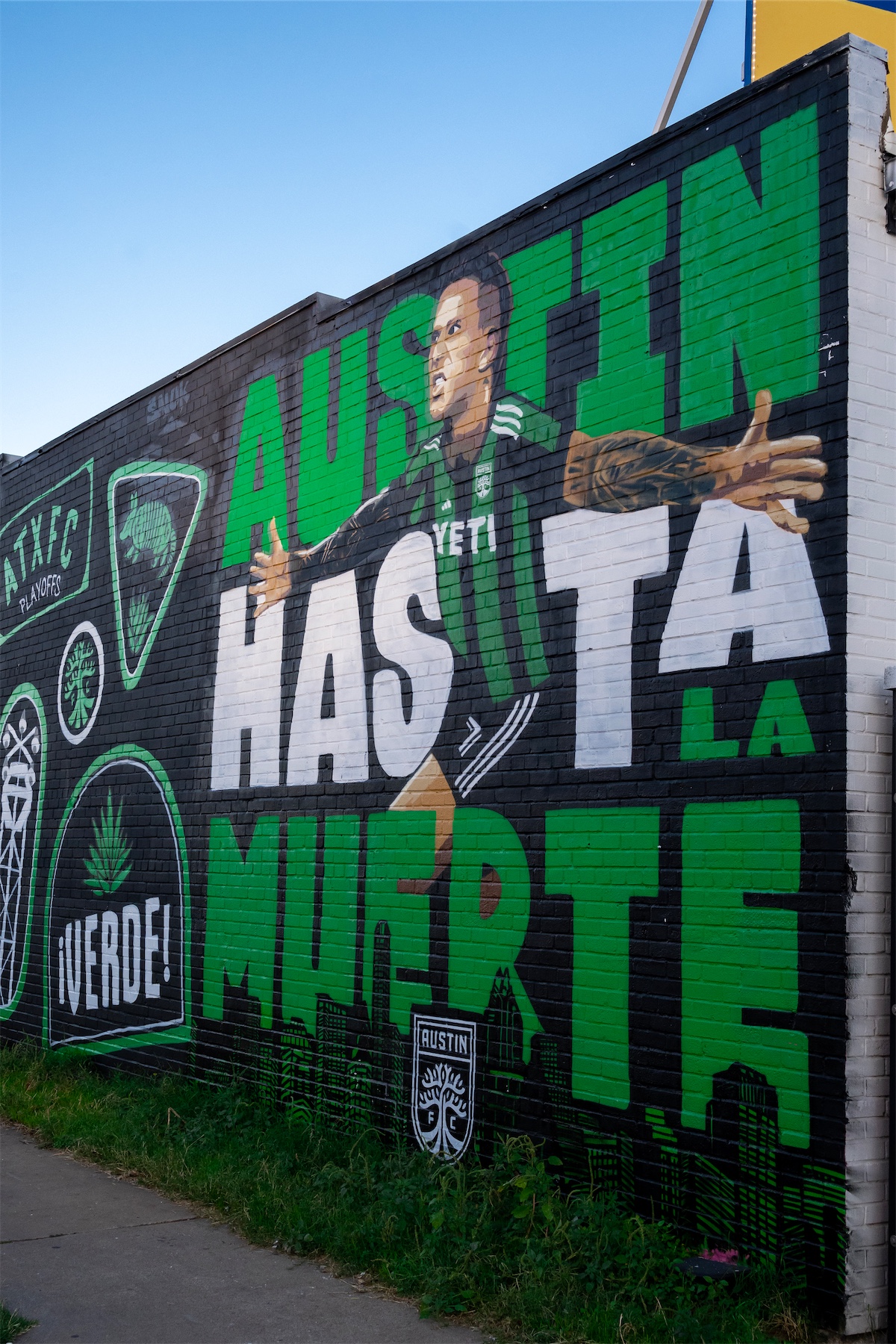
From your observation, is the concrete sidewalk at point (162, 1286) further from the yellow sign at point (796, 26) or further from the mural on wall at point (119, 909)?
the yellow sign at point (796, 26)

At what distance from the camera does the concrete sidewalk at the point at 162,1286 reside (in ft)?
16.3

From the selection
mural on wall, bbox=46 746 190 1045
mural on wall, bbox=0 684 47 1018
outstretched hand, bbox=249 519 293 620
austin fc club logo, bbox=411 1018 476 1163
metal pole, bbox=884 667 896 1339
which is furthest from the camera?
mural on wall, bbox=0 684 47 1018

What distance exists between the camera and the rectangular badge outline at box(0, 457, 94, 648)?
11.5 m

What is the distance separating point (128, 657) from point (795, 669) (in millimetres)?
6709

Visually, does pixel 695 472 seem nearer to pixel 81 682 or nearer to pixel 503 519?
pixel 503 519

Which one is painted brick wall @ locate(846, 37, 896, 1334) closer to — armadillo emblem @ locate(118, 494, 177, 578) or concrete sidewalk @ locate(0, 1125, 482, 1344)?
concrete sidewalk @ locate(0, 1125, 482, 1344)

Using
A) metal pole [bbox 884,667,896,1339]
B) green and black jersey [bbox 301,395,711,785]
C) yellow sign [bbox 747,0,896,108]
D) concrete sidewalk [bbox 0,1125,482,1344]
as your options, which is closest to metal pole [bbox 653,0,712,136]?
yellow sign [bbox 747,0,896,108]

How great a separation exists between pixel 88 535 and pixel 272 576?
340cm

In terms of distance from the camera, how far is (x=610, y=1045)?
588 cm

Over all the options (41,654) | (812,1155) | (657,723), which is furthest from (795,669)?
(41,654)

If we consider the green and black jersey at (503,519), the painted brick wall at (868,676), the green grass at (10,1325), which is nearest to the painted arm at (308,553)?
the green and black jersey at (503,519)

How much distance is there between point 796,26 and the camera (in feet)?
27.5

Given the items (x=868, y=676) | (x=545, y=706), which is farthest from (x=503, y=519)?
(x=868, y=676)

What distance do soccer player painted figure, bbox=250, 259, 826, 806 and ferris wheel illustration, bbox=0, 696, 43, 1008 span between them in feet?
18.5
